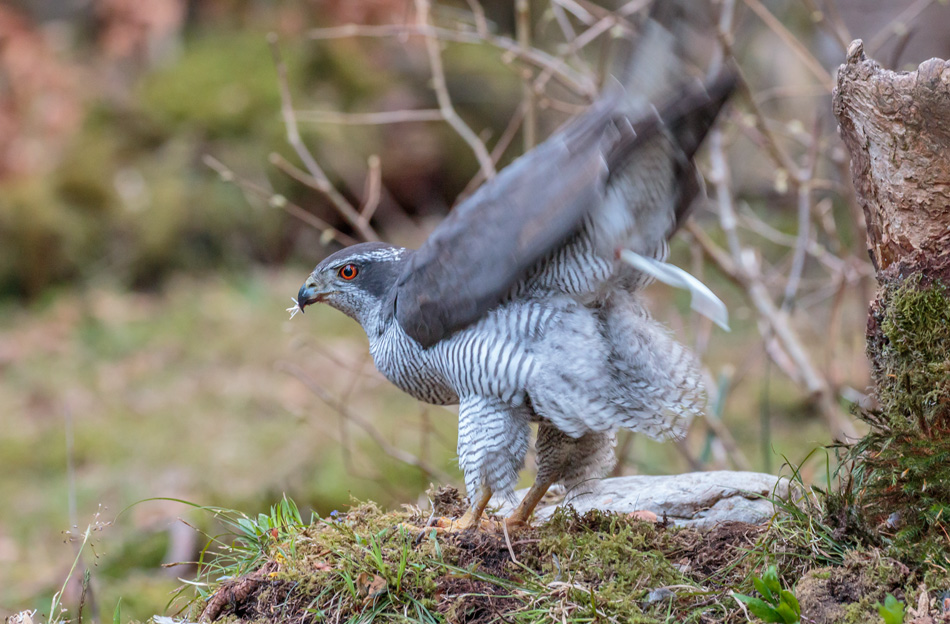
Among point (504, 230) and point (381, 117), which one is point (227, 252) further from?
point (504, 230)

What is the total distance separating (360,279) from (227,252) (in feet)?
25.7

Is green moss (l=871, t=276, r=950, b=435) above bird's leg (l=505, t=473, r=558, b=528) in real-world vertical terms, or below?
above

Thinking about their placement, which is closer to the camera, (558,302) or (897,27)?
(558,302)

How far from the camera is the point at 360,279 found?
11.7 ft

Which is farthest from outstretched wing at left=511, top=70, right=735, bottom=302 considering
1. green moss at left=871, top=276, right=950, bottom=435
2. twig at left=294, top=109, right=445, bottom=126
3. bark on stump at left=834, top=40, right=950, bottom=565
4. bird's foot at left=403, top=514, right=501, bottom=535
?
twig at left=294, top=109, right=445, bottom=126

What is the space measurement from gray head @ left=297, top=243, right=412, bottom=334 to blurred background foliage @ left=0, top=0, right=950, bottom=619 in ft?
6.30

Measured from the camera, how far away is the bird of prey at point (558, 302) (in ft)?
9.29

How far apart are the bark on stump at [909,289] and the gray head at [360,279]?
5.66ft

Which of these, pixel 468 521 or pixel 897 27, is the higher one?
pixel 897 27

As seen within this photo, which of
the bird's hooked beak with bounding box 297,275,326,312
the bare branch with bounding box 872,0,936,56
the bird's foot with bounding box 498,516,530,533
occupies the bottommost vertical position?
the bird's foot with bounding box 498,516,530,533

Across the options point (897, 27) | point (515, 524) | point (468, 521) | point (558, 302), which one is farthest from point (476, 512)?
point (897, 27)

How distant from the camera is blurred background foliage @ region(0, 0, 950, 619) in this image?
6.82m

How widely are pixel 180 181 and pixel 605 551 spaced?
9109 millimetres

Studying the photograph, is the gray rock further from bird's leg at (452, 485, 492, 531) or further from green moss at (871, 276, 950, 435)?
green moss at (871, 276, 950, 435)
